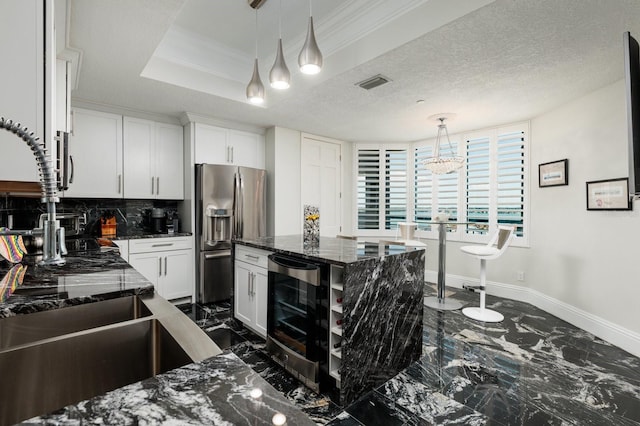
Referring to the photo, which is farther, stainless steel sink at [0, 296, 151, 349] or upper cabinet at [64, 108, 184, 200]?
upper cabinet at [64, 108, 184, 200]

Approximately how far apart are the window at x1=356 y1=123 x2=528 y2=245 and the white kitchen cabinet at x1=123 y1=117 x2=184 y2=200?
10.0 feet

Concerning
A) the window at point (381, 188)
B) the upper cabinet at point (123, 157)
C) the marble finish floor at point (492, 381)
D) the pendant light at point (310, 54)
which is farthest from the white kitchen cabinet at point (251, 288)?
the window at point (381, 188)

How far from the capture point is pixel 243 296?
288 centimetres

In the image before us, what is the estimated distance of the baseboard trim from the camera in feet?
8.82

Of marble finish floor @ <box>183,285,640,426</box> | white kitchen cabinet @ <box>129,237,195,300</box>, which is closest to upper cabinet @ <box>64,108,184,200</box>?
white kitchen cabinet @ <box>129,237,195,300</box>

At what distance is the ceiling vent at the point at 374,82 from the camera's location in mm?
2845

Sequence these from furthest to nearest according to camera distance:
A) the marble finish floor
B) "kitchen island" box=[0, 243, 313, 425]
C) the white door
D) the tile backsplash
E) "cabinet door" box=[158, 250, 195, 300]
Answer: the white door → "cabinet door" box=[158, 250, 195, 300] → the tile backsplash → the marble finish floor → "kitchen island" box=[0, 243, 313, 425]

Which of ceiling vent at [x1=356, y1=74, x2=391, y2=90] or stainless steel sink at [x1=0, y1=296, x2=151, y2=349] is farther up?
ceiling vent at [x1=356, y1=74, x2=391, y2=90]

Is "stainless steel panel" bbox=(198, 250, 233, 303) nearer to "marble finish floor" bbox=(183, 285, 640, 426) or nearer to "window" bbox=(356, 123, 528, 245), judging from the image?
"marble finish floor" bbox=(183, 285, 640, 426)

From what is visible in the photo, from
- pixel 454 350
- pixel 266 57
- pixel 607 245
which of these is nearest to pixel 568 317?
pixel 607 245

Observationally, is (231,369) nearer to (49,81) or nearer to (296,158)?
(49,81)

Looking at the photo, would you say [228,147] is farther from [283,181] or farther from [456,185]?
[456,185]

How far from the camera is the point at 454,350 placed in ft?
8.54

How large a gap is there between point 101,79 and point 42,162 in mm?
2439
